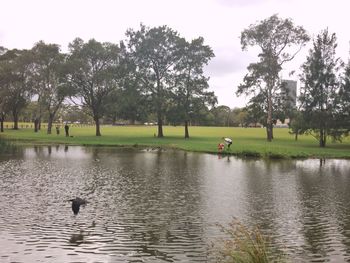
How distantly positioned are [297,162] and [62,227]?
2935 centimetres

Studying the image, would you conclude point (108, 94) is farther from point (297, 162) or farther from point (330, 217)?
point (330, 217)

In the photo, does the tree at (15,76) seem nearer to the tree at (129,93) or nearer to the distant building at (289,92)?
the tree at (129,93)

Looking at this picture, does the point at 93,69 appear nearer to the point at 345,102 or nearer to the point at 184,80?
the point at 184,80

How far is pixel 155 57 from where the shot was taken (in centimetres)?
7294

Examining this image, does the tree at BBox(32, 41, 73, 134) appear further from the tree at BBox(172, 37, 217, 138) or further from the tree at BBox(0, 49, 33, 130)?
the tree at BBox(172, 37, 217, 138)

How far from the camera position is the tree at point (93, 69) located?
7546 cm

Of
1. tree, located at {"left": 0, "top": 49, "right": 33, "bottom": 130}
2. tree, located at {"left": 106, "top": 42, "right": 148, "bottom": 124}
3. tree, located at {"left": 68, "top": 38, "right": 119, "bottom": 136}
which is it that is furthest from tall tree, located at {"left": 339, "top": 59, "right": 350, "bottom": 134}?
tree, located at {"left": 0, "top": 49, "right": 33, "bottom": 130}

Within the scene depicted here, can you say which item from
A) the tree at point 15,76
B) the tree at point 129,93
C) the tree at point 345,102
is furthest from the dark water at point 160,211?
the tree at point 15,76

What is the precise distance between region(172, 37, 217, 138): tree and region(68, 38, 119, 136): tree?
12065 millimetres

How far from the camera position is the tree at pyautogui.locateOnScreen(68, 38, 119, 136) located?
75.5m

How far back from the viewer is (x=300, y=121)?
62.8 m

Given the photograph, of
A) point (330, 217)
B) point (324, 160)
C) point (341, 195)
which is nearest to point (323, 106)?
point (324, 160)

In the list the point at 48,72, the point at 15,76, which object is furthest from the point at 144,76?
the point at 15,76

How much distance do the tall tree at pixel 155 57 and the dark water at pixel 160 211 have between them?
138 feet
